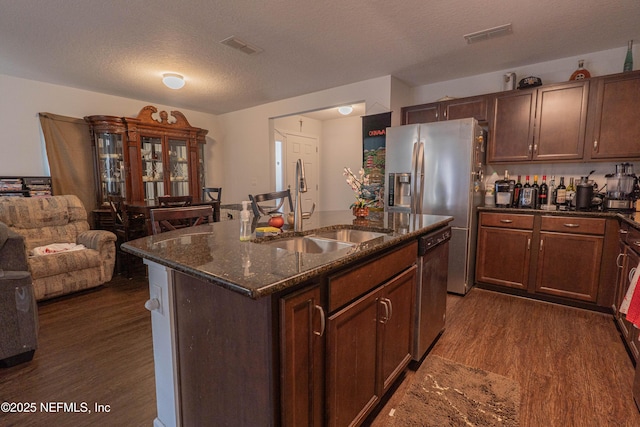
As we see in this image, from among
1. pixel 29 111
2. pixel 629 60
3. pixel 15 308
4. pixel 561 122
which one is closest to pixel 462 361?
pixel 561 122

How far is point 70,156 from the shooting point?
4141 mm

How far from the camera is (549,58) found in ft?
10.3

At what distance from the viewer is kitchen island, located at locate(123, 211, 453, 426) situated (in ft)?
3.04

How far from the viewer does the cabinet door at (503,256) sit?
303cm

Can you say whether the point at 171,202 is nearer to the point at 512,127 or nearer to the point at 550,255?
the point at 512,127

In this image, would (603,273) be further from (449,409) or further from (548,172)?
(449,409)

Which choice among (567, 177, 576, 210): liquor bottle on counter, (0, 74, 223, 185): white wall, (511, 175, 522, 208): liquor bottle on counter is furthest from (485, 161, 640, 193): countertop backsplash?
(0, 74, 223, 185): white wall

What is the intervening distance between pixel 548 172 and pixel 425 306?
2.50m

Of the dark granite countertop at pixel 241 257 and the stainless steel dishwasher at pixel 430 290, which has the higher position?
the dark granite countertop at pixel 241 257

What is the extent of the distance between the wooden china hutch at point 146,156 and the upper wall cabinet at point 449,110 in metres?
3.49

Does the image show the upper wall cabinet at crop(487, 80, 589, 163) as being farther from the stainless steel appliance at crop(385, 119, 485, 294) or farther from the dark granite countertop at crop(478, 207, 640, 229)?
the dark granite countertop at crop(478, 207, 640, 229)

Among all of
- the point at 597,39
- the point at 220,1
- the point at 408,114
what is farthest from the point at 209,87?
the point at 597,39
